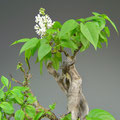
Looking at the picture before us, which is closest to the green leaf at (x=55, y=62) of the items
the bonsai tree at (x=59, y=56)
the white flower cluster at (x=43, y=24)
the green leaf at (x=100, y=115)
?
the bonsai tree at (x=59, y=56)

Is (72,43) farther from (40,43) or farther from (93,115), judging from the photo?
(93,115)

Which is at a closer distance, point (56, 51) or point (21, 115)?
point (21, 115)

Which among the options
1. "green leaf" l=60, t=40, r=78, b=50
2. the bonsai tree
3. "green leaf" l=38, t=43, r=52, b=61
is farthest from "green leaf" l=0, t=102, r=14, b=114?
"green leaf" l=60, t=40, r=78, b=50

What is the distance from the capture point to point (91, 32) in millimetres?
944

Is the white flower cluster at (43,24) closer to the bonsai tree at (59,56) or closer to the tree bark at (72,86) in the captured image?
the bonsai tree at (59,56)

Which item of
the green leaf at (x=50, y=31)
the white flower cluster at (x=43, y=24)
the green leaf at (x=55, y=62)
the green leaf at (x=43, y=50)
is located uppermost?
the white flower cluster at (x=43, y=24)

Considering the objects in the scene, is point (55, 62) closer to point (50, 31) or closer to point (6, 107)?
point (50, 31)

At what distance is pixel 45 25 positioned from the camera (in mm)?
1134

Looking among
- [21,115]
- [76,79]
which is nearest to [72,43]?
A: [76,79]

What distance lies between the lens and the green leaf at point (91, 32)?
3.03 feet

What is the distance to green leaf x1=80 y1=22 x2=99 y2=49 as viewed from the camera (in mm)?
923

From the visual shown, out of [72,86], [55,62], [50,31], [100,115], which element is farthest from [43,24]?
[100,115]

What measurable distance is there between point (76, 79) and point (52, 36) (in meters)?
0.31

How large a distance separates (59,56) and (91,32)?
0.33 m
